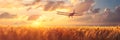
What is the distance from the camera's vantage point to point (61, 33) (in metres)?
11.4

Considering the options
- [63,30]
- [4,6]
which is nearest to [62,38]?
[63,30]

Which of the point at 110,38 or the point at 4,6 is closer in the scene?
the point at 110,38

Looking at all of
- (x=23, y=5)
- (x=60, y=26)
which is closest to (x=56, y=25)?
(x=60, y=26)

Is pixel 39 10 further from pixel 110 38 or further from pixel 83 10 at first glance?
pixel 110 38

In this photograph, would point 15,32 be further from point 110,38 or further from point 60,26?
point 110,38

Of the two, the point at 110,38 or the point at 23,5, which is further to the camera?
the point at 23,5

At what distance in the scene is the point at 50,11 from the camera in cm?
1152

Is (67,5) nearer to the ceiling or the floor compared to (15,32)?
nearer to the ceiling

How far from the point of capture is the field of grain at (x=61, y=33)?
36.3 ft

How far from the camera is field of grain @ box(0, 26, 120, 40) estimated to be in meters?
11.1

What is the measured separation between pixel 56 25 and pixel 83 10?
0.81 metres

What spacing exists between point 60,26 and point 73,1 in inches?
28.8

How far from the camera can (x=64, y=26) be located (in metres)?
11.4

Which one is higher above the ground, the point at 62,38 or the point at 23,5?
the point at 23,5
